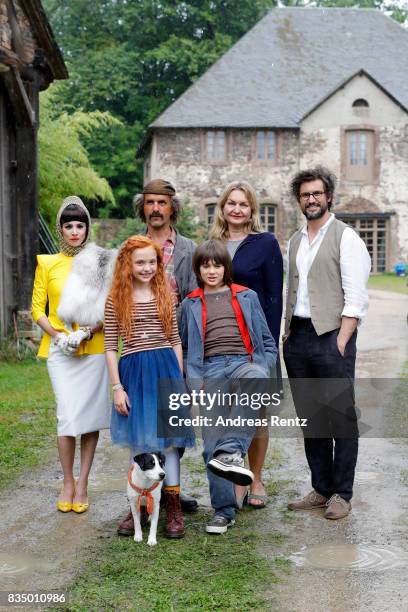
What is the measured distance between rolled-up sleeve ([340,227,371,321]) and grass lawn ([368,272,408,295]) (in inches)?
729

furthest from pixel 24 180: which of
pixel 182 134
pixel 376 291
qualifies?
pixel 182 134

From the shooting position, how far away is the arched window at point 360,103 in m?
32.7

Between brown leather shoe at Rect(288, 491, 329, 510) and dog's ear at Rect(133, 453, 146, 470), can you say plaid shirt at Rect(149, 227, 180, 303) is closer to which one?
dog's ear at Rect(133, 453, 146, 470)

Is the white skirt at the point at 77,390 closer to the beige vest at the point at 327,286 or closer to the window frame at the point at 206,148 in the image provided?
the beige vest at the point at 327,286

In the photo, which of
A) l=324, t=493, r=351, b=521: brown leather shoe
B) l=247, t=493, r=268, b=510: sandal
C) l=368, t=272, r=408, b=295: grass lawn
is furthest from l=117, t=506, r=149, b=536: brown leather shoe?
l=368, t=272, r=408, b=295: grass lawn

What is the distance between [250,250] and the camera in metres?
5.06

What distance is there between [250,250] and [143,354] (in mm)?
978

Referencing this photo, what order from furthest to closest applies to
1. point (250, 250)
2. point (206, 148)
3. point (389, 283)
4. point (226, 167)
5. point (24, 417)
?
point (226, 167) < point (206, 148) < point (389, 283) < point (24, 417) < point (250, 250)

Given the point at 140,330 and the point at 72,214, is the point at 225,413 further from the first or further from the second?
the point at 72,214

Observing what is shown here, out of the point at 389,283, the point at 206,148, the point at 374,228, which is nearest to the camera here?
the point at 389,283

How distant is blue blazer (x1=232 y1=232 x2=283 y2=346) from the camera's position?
5.04 meters

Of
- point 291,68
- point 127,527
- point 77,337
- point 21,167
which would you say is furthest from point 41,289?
point 291,68

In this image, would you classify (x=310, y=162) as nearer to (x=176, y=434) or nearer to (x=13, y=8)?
(x=13, y=8)

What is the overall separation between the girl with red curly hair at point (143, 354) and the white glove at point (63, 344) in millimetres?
Result: 341
